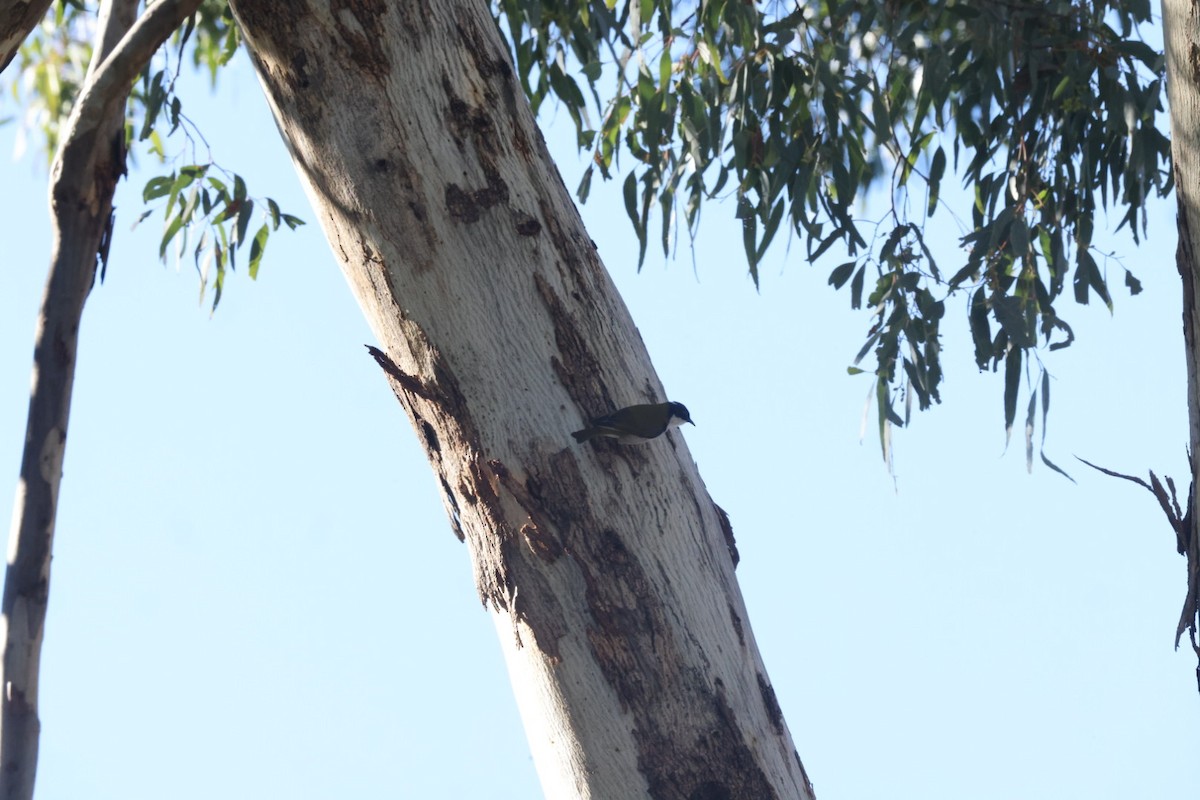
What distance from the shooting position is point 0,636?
1479mm

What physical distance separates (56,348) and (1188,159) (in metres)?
1.38

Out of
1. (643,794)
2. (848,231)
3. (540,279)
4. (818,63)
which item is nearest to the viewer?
(643,794)

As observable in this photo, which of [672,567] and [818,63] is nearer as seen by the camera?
[672,567]

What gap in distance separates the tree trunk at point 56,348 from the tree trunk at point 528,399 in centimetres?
25

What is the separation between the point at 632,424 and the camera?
1.41 meters

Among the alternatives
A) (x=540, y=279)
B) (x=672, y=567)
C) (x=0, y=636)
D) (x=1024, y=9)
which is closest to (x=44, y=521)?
(x=0, y=636)

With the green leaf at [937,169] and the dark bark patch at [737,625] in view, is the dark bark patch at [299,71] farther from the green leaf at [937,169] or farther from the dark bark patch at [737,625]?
the green leaf at [937,169]

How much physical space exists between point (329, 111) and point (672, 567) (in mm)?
716

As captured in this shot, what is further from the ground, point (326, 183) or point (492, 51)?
point (492, 51)

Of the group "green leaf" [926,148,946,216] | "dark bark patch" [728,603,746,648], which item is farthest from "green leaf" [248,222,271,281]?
"dark bark patch" [728,603,746,648]

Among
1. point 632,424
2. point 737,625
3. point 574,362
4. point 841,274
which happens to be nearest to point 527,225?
point 574,362

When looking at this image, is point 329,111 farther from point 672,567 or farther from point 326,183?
point 672,567

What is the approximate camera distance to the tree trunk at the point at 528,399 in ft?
4.46

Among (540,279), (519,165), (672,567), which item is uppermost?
(519,165)
